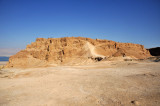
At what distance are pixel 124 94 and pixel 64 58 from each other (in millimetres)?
22614

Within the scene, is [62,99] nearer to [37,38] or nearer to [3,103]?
[3,103]

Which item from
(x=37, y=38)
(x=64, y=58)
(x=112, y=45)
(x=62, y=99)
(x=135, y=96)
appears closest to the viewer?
(x=135, y=96)

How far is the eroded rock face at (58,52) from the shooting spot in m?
25.0

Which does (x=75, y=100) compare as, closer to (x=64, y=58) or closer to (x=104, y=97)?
(x=104, y=97)

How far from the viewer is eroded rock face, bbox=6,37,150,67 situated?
25.0m

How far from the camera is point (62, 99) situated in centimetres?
369

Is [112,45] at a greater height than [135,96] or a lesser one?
greater

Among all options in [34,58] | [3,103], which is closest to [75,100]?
[3,103]

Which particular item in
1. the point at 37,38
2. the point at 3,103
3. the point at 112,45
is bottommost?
the point at 3,103

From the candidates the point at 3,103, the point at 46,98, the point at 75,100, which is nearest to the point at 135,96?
the point at 75,100

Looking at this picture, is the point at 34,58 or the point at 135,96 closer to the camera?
the point at 135,96

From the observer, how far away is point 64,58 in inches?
1009

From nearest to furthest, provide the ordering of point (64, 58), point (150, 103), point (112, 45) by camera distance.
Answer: point (150, 103) < point (64, 58) < point (112, 45)

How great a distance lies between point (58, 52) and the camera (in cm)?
2677
